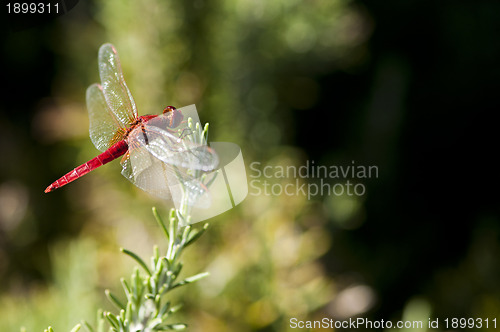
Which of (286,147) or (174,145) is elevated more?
(174,145)

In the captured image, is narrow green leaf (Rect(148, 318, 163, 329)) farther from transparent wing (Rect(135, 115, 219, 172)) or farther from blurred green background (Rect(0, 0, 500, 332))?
blurred green background (Rect(0, 0, 500, 332))

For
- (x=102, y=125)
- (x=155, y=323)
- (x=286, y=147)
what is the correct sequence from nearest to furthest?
(x=155, y=323)
(x=102, y=125)
(x=286, y=147)

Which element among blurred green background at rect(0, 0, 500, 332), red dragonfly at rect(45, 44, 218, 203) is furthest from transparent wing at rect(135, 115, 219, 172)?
blurred green background at rect(0, 0, 500, 332)

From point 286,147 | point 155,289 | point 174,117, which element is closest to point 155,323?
point 155,289

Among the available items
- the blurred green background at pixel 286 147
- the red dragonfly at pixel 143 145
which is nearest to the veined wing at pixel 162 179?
the red dragonfly at pixel 143 145

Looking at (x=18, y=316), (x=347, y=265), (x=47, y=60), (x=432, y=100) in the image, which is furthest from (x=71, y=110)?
(x=432, y=100)

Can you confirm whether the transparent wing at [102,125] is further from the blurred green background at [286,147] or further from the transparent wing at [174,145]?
the blurred green background at [286,147]

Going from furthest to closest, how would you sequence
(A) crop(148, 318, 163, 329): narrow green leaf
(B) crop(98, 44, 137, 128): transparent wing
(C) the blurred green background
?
1. (C) the blurred green background
2. (B) crop(98, 44, 137, 128): transparent wing
3. (A) crop(148, 318, 163, 329): narrow green leaf

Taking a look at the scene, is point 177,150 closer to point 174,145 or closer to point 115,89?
point 174,145
